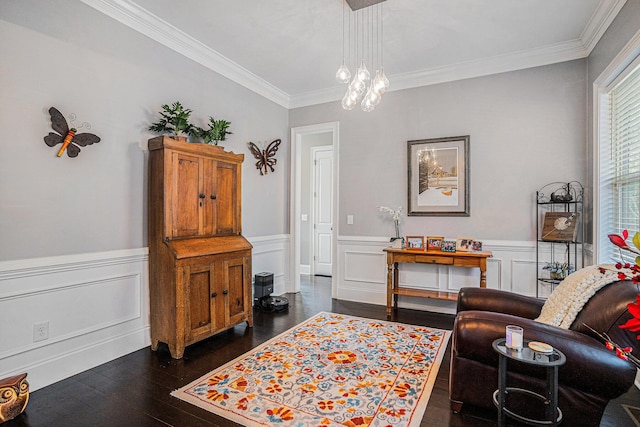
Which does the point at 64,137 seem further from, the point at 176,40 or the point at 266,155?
the point at 266,155

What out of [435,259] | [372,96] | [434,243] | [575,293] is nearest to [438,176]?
[434,243]

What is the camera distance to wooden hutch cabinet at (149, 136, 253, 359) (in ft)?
8.94

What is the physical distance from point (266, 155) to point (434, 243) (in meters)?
2.42

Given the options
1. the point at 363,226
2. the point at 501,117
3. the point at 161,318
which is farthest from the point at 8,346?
the point at 501,117

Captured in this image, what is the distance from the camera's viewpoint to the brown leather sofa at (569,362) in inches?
63.1

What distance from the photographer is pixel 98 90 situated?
102 inches

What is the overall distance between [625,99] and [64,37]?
432 centimetres

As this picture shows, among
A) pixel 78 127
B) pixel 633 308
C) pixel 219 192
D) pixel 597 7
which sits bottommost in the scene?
pixel 633 308

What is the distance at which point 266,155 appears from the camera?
4477 mm

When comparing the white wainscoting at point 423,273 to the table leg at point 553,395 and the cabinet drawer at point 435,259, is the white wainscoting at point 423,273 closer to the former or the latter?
the cabinet drawer at point 435,259

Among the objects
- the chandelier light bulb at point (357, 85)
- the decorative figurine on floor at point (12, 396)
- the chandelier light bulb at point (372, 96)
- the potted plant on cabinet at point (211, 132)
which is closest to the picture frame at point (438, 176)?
the chandelier light bulb at point (372, 96)

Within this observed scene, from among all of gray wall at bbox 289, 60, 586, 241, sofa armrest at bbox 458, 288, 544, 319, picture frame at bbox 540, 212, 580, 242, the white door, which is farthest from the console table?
the white door

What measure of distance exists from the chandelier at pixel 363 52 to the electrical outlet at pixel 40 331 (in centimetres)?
269

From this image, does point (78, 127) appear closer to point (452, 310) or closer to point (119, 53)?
point (119, 53)
